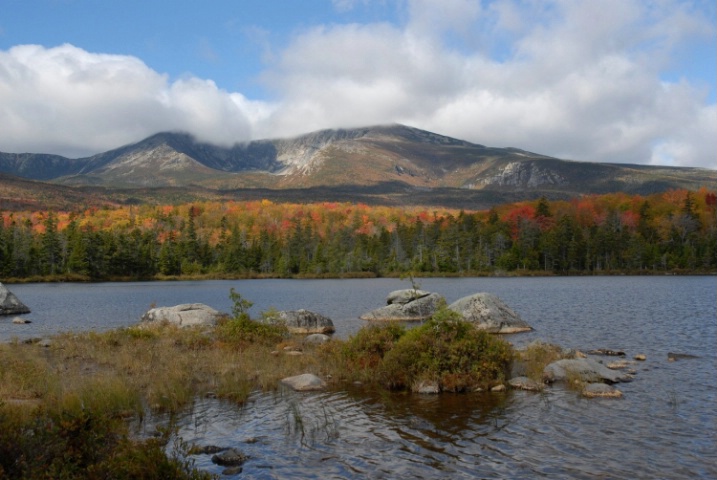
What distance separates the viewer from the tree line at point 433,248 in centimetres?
12294

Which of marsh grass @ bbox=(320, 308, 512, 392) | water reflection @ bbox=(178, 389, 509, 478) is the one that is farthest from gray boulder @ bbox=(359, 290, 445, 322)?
water reflection @ bbox=(178, 389, 509, 478)

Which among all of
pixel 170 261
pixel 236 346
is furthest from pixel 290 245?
pixel 236 346

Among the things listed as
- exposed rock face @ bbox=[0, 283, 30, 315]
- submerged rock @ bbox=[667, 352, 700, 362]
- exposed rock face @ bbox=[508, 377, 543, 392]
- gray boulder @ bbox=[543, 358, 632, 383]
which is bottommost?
exposed rock face @ bbox=[0, 283, 30, 315]

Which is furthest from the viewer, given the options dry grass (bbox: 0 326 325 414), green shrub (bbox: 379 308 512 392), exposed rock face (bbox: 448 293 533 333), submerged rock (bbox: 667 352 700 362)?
exposed rock face (bbox: 448 293 533 333)

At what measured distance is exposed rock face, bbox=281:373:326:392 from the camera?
826 inches

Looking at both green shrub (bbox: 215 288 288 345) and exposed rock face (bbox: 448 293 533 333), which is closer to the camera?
green shrub (bbox: 215 288 288 345)

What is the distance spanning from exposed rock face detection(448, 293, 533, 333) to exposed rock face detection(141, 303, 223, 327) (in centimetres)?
1614

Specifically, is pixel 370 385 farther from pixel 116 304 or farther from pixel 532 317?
pixel 116 304

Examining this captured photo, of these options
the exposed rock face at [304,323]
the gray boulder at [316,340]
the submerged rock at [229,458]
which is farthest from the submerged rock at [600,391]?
the exposed rock face at [304,323]

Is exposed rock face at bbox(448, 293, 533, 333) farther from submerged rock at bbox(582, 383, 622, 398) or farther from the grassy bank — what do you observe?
submerged rock at bbox(582, 383, 622, 398)

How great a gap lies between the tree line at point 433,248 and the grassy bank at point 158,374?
9456 cm

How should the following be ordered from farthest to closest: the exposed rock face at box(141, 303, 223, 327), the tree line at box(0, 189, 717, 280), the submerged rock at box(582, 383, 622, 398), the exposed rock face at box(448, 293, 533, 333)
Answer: the tree line at box(0, 189, 717, 280) → the exposed rock face at box(141, 303, 223, 327) → the exposed rock face at box(448, 293, 533, 333) → the submerged rock at box(582, 383, 622, 398)

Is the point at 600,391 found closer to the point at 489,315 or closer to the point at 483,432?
the point at 483,432

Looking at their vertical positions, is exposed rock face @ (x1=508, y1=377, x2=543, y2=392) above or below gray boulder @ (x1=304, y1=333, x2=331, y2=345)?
above
